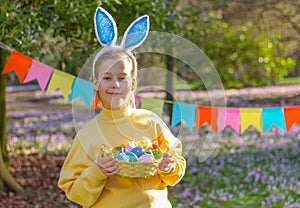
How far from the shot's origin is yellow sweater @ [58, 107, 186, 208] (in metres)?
2.80

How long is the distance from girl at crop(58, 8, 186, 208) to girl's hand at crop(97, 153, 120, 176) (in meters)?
0.08

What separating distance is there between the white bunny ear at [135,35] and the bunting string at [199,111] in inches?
42.1

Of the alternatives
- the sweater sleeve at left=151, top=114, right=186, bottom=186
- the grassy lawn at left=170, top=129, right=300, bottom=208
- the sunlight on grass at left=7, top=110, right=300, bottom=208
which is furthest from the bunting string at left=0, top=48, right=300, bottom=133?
the grassy lawn at left=170, top=129, right=300, bottom=208

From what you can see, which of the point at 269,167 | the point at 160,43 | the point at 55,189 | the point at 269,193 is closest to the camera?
the point at 160,43

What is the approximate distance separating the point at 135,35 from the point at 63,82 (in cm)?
213

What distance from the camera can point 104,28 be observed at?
2.80 meters

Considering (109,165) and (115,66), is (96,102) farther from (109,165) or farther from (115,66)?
(109,165)

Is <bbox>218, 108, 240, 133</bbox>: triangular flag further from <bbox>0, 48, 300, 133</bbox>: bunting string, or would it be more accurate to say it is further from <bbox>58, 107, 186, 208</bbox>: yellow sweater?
<bbox>58, 107, 186, 208</bbox>: yellow sweater

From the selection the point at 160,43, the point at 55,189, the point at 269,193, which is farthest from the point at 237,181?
the point at 160,43

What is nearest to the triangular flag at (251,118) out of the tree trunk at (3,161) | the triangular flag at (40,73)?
the triangular flag at (40,73)

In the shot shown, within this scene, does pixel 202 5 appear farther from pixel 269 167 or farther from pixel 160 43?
pixel 160 43

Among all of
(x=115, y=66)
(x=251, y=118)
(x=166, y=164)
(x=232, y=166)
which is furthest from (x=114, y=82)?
(x=232, y=166)

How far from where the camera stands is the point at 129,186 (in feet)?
9.21

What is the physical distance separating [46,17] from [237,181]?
116 inches
